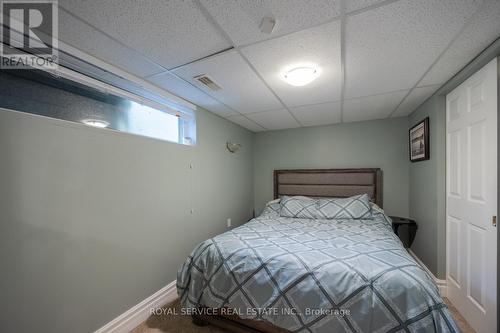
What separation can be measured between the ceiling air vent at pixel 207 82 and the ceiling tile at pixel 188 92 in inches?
6.1

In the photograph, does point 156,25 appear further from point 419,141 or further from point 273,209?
point 419,141

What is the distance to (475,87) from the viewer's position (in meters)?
1.63

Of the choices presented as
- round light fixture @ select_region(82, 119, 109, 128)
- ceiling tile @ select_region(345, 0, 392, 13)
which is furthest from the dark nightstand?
round light fixture @ select_region(82, 119, 109, 128)

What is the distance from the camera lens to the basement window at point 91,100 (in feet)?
4.09

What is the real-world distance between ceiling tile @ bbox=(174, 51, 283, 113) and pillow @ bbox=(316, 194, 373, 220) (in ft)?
5.02

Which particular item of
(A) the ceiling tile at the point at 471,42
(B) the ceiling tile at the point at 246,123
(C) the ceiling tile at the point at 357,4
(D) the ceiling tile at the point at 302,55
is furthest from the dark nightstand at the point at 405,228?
(C) the ceiling tile at the point at 357,4

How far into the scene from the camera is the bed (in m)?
1.13

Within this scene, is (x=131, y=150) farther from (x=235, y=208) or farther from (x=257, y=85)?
(x=235, y=208)

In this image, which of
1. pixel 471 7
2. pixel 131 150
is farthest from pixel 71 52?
pixel 471 7

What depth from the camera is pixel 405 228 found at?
2.85m

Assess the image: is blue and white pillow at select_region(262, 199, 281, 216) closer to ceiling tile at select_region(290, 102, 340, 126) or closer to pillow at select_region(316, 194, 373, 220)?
pillow at select_region(316, 194, 373, 220)

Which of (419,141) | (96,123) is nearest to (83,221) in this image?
(96,123)

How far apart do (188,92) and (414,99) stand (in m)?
2.57

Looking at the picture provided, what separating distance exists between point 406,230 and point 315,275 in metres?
2.36
